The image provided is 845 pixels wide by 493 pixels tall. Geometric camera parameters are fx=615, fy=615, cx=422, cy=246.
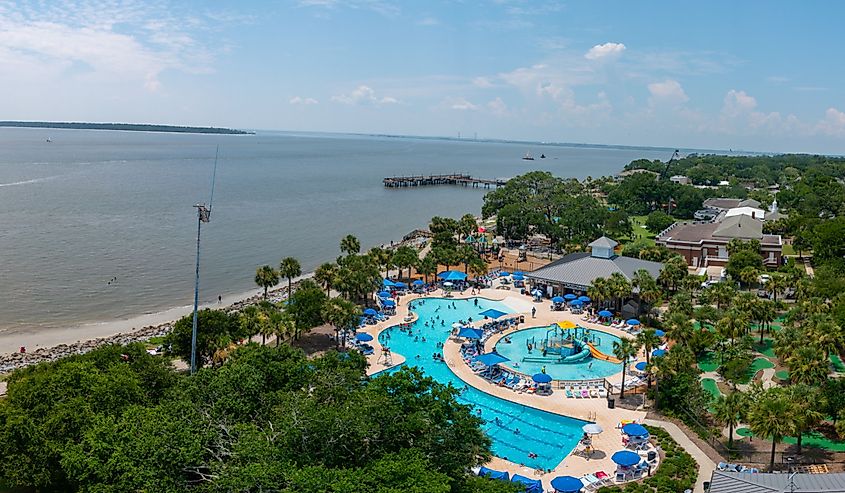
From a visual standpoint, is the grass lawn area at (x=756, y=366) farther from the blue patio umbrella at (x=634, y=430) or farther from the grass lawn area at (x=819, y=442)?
the blue patio umbrella at (x=634, y=430)

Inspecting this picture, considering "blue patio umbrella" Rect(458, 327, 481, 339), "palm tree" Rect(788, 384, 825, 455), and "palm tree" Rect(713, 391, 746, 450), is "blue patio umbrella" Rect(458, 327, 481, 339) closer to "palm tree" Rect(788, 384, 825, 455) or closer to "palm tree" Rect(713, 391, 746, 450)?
"palm tree" Rect(713, 391, 746, 450)

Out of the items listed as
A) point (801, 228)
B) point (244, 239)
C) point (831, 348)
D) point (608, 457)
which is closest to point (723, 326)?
point (831, 348)

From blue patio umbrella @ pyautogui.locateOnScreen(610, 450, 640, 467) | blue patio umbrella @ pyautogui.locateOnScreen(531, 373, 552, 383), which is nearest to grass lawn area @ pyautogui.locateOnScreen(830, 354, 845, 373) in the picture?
blue patio umbrella @ pyautogui.locateOnScreen(531, 373, 552, 383)

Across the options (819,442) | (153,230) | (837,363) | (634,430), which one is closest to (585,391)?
(634,430)

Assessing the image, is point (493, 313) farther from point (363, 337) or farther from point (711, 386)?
point (711, 386)

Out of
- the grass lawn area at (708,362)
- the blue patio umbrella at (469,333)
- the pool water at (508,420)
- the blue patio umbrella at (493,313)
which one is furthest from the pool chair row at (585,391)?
the blue patio umbrella at (493,313)
